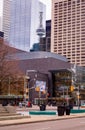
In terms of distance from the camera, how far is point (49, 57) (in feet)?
520

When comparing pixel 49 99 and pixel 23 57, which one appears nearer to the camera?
pixel 49 99

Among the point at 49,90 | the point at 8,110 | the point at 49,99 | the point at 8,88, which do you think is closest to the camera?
the point at 8,110

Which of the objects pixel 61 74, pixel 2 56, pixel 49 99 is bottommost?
pixel 49 99

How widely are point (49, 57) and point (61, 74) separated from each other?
1074cm

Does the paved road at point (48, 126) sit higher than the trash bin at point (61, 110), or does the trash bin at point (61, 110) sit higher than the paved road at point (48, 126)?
the paved road at point (48, 126)

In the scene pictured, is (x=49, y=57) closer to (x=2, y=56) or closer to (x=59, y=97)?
(x=59, y=97)

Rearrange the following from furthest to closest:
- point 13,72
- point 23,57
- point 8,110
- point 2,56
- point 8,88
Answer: point 23,57, point 8,88, point 13,72, point 2,56, point 8,110

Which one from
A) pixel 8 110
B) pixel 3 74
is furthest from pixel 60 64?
pixel 8 110

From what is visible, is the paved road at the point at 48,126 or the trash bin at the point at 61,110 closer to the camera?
the paved road at the point at 48,126

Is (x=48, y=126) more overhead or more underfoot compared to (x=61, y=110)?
more overhead

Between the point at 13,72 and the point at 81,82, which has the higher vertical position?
the point at 13,72

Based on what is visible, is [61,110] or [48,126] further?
[61,110]

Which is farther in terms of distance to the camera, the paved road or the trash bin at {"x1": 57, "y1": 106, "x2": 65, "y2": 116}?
the trash bin at {"x1": 57, "y1": 106, "x2": 65, "y2": 116}

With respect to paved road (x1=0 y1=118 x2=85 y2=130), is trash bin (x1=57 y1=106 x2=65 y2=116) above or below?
below
